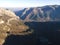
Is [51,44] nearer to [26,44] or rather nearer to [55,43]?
[55,43]

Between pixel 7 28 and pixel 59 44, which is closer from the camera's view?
pixel 59 44

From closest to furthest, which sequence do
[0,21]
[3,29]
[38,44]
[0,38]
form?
[38,44] → [0,38] → [3,29] → [0,21]

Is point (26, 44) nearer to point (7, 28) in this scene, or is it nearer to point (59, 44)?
point (59, 44)

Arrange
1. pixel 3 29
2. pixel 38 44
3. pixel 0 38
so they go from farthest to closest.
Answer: pixel 3 29, pixel 0 38, pixel 38 44

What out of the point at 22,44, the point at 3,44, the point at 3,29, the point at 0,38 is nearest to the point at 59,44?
the point at 22,44

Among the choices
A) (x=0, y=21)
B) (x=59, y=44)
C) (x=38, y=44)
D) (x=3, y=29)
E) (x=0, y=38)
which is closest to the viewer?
(x=59, y=44)

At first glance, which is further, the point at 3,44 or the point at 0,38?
the point at 0,38

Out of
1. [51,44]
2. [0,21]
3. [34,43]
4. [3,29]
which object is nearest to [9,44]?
[34,43]
